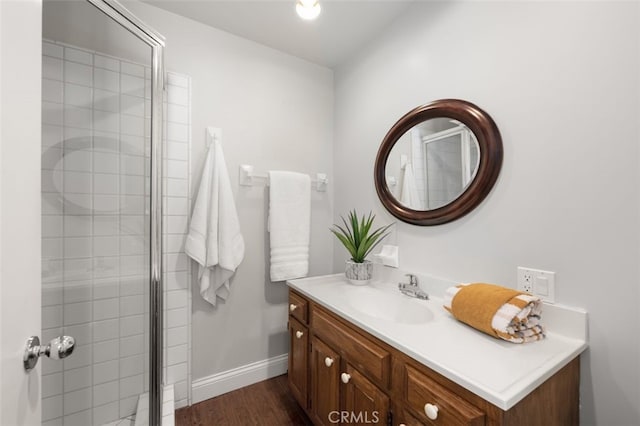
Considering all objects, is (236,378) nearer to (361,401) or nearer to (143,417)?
(143,417)

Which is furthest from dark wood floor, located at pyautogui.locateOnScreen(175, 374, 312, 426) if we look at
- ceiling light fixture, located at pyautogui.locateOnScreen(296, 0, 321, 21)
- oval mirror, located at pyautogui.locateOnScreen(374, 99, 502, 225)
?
ceiling light fixture, located at pyautogui.locateOnScreen(296, 0, 321, 21)

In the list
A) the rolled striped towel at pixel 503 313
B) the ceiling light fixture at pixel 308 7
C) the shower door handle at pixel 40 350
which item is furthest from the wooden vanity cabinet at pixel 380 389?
the ceiling light fixture at pixel 308 7

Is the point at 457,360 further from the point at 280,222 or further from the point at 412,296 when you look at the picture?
the point at 280,222

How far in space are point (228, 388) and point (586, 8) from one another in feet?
8.30

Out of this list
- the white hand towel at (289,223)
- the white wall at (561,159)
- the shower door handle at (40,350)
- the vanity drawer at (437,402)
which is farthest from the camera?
the white hand towel at (289,223)

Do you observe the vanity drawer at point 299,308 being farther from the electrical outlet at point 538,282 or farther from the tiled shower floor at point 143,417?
the electrical outlet at point 538,282

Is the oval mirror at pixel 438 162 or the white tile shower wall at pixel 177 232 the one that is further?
the white tile shower wall at pixel 177 232

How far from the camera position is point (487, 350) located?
2.65ft

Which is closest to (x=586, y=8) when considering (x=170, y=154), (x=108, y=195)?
(x=170, y=154)

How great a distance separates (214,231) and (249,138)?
689 millimetres

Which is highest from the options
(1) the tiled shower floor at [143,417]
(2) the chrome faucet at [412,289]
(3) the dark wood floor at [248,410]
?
(2) the chrome faucet at [412,289]

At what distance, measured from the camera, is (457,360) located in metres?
0.75

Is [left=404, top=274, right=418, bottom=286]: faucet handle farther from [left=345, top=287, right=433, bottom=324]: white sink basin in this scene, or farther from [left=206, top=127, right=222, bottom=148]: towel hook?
[left=206, top=127, right=222, bottom=148]: towel hook

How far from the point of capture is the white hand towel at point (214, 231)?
5.05 feet
